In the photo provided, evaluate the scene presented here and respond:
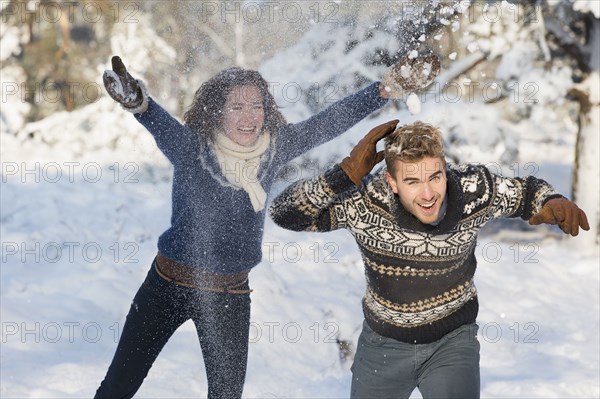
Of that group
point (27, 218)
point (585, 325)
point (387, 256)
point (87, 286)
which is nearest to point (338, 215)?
point (387, 256)

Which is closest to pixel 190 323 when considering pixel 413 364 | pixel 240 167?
pixel 240 167

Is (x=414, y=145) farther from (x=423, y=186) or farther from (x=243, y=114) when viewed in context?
Result: (x=243, y=114)

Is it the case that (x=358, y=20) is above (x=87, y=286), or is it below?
above

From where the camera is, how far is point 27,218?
895 centimetres

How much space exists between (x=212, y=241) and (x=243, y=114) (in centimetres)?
56

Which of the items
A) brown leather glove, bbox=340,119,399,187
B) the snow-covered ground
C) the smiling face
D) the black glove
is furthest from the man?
the snow-covered ground

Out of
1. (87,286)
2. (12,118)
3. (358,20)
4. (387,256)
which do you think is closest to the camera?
(387,256)

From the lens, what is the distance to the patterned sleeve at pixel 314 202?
10.8 ft

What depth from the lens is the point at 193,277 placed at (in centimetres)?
373

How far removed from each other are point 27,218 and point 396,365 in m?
6.44

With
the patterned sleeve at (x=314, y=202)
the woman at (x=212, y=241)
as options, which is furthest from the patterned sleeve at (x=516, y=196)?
the woman at (x=212, y=241)

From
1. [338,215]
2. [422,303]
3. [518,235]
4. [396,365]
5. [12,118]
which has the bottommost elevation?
[396,365]

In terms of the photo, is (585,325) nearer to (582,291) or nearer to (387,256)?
(582,291)

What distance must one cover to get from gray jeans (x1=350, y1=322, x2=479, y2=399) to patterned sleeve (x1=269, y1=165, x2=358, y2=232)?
50 centimetres
